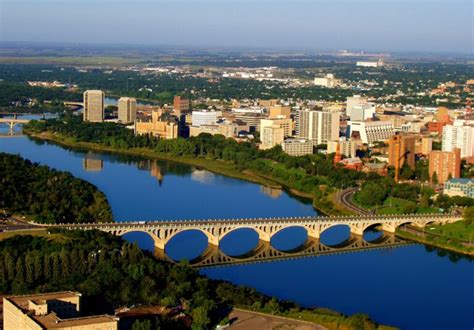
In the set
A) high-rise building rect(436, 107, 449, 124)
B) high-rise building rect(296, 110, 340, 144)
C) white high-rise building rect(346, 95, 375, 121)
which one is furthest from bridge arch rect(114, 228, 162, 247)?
high-rise building rect(436, 107, 449, 124)

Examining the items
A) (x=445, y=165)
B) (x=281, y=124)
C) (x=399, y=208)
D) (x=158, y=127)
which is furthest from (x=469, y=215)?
(x=158, y=127)

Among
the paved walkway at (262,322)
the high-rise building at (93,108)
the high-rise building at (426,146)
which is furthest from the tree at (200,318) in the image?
the high-rise building at (93,108)

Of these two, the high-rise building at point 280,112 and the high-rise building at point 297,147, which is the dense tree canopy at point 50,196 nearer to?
the high-rise building at point 297,147

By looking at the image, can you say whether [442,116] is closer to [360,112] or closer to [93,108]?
[360,112]

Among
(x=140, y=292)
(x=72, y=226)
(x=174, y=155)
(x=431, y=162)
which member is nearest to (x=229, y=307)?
(x=140, y=292)

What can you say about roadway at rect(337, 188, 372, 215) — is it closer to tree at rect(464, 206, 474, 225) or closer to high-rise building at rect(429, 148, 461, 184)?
tree at rect(464, 206, 474, 225)

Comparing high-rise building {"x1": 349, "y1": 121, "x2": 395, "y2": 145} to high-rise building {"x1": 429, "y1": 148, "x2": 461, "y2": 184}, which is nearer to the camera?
high-rise building {"x1": 429, "y1": 148, "x2": 461, "y2": 184}
